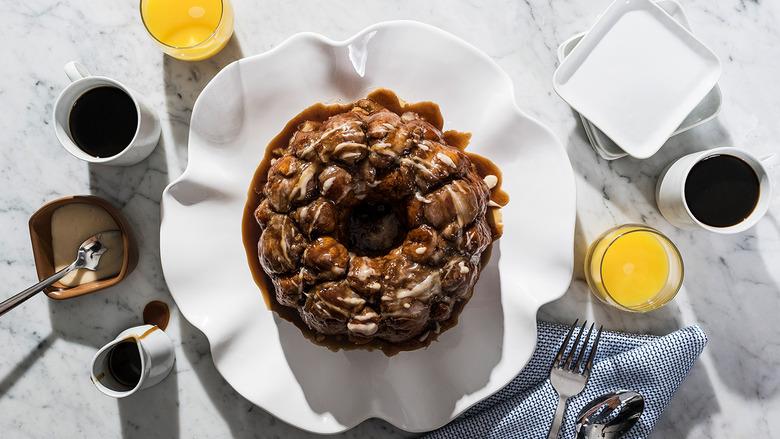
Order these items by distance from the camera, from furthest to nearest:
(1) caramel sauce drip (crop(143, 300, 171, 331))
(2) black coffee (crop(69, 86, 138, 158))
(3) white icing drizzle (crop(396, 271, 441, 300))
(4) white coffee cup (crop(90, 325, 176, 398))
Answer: (1) caramel sauce drip (crop(143, 300, 171, 331)) → (2) black coffee (crop(69, 86, 138, 158)) → (4) white coffee cup (crop(90, 325, 176, 398)) → (3) white icing drizzle (crop(396, 271, 441, 300))

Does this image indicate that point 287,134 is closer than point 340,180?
No

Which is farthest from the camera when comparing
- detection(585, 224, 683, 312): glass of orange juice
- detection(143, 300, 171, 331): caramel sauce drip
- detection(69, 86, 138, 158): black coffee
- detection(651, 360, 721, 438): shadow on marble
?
detection(651, 360, 721, 438): shadow on marble

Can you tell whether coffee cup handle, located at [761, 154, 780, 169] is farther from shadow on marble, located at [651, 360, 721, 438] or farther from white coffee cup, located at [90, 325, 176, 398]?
white coffee cup, located at [90, 325, 176, 398]

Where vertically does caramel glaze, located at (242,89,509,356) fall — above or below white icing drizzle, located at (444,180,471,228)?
below

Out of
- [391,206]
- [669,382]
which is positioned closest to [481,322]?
[391,206]

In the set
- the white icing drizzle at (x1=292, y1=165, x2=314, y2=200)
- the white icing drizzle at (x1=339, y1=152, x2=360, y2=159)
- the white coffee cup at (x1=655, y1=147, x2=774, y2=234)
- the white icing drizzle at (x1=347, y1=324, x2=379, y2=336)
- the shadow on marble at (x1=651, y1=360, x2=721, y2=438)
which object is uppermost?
the white coffee cup at (x1=655, y1=147, x2=774, y2=234)

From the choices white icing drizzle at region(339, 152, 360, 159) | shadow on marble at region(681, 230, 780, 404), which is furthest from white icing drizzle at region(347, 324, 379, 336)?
shadow on marble at region(681, 230, 780, 404)

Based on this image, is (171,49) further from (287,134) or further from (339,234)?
(339,234)

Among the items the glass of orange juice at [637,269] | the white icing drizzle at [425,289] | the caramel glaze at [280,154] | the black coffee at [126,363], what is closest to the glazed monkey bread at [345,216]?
the white icing drizzle at [425,289]
